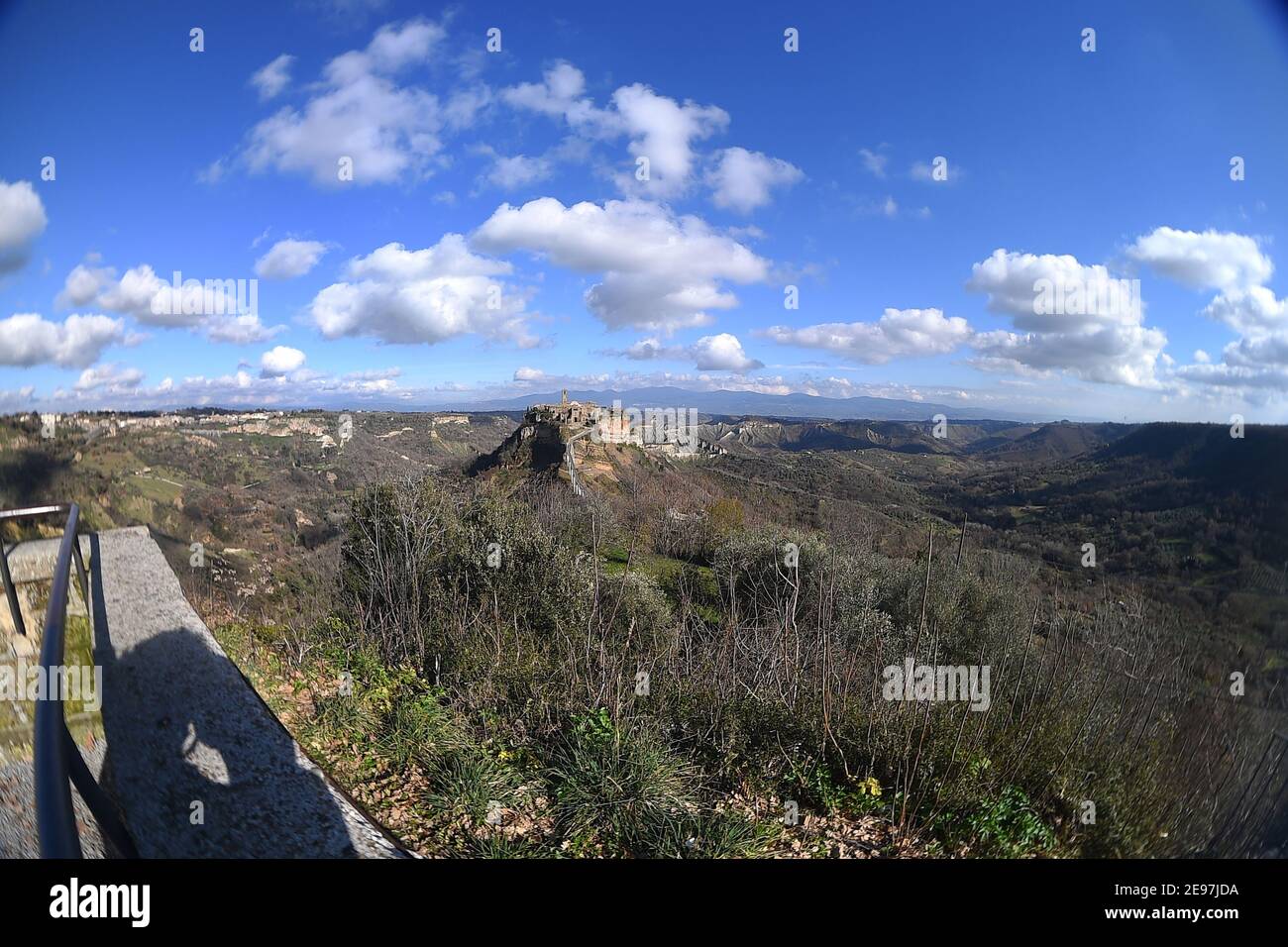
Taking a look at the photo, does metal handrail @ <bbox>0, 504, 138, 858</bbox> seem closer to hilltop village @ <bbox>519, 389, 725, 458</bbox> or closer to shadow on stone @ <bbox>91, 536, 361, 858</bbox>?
shadow on stone @ <bbox>91, 536, 361, 858</bbox>

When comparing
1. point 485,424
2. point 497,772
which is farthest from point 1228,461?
point 485,424

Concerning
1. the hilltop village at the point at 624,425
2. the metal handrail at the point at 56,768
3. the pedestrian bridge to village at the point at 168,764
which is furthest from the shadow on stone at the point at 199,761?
the hilltop village at the point at 624,425

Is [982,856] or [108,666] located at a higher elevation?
[108,666]

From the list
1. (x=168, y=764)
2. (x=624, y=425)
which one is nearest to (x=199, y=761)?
(x=168, y=764)

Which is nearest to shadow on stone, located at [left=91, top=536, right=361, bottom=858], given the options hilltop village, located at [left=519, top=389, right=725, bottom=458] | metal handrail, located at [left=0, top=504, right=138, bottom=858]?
metal handrail, located at [left=0, top=504, right=138, bottom=858]

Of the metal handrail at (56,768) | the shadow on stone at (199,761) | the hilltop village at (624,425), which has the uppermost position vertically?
the hilltop village at (624,425)

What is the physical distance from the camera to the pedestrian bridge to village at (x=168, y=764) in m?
2.88

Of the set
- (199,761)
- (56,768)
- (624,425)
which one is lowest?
(199,761)

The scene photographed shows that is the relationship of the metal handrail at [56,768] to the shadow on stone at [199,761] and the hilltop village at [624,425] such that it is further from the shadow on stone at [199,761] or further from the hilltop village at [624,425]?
the hilltop village at [624,425]

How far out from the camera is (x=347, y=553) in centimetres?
1123

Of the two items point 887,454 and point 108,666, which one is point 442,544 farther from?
point 887,454

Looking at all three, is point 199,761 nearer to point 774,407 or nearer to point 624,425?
point 624,425

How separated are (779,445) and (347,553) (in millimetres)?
113620

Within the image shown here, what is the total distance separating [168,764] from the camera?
4254 mm
